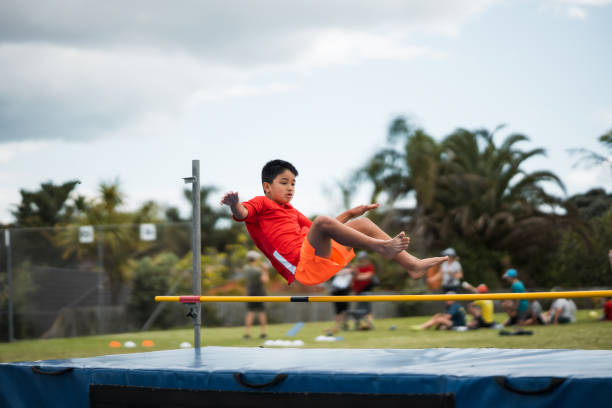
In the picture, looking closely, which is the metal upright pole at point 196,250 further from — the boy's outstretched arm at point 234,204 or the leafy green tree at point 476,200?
the leafy green tree at point 476,200

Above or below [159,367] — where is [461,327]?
below

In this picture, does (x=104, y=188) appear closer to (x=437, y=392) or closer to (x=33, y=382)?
(x=33, y=382)

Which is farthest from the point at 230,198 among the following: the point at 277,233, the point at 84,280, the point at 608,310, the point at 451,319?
the point at 84,280

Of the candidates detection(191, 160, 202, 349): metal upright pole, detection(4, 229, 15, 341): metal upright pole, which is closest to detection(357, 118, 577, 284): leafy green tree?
detection(4, 229, 15, 341): metal upright pole

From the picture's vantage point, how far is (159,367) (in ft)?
14.8

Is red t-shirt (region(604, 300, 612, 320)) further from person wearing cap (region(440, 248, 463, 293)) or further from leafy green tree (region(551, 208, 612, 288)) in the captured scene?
leafy green tree (region(551, 208, 612, 288))

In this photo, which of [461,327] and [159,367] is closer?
[159,367]

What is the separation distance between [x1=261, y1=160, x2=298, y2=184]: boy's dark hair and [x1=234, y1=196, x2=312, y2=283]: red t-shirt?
0.59 feet

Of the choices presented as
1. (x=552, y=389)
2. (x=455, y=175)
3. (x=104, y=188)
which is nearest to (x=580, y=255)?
(x=455, y=175)

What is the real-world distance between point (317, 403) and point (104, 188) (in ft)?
60.4

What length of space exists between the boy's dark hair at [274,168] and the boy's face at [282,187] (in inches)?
1.0

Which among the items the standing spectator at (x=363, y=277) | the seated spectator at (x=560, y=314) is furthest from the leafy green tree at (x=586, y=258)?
the standing spectator at (x=363, y=277)

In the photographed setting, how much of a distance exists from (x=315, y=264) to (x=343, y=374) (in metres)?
1.16

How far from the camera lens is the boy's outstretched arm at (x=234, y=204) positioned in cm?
476
